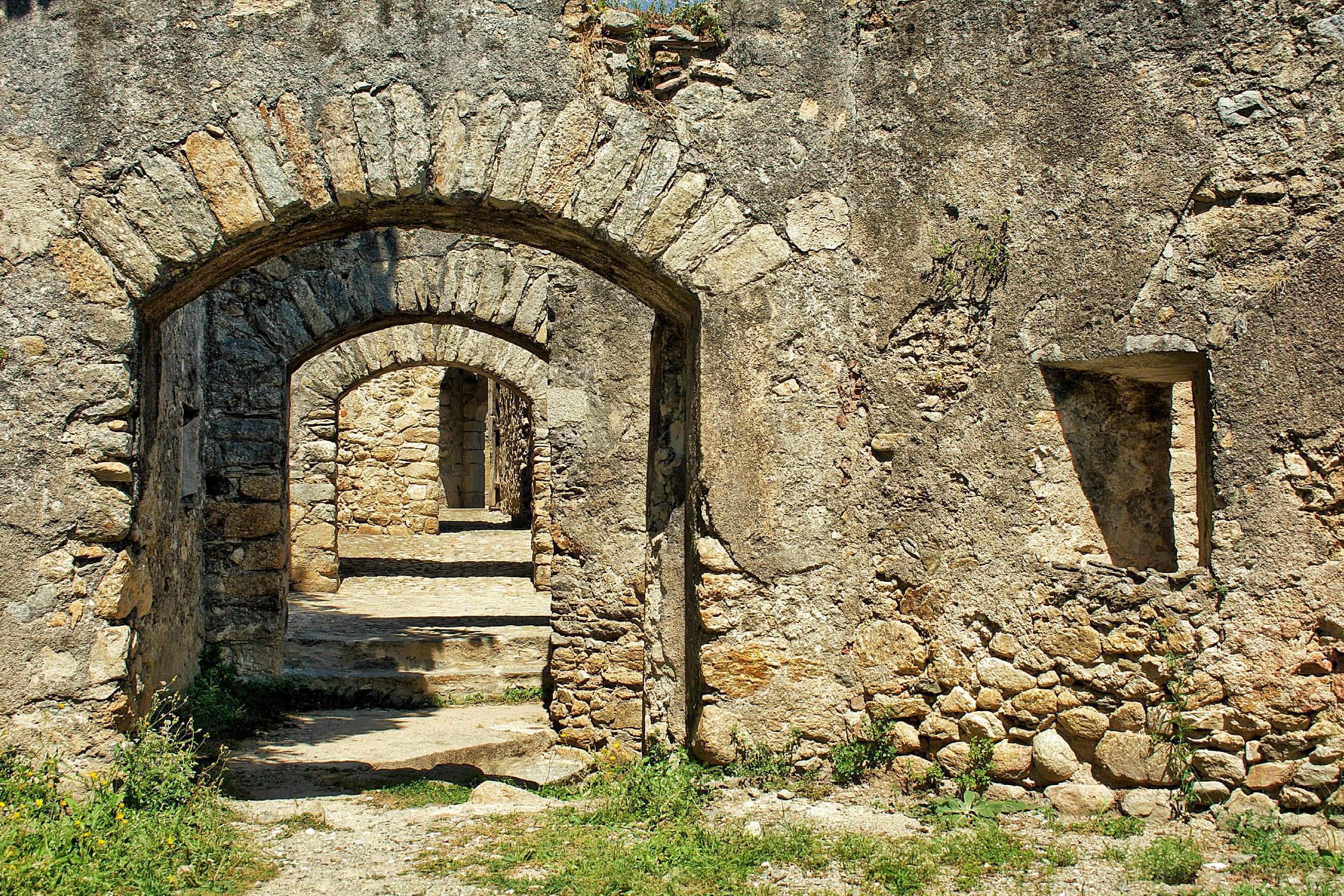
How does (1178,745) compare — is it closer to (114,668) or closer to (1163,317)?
(1163,317)

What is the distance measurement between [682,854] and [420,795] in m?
1.83

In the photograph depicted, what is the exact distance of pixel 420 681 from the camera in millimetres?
7430

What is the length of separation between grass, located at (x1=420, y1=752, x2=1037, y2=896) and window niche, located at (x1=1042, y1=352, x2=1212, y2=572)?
3.67ft

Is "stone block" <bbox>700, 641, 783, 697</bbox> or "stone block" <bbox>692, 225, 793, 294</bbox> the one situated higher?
"stone block" <bbox>692, 225, 793, 294</bbox>

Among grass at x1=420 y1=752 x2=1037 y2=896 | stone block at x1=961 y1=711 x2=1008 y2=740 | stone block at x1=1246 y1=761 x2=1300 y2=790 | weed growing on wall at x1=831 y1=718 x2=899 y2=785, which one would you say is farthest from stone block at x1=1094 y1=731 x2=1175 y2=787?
weed growing on wall at x1=831 y1=718 x2=899 y2=785

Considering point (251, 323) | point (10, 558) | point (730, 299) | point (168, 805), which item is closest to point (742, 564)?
point (730, 299)

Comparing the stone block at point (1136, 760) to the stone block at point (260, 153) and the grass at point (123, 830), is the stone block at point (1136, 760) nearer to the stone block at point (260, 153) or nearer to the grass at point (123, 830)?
the grass at point (123, 830)

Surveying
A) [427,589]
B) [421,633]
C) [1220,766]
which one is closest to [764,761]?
[1220,766]

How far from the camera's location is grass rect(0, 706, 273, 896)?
3086 mm

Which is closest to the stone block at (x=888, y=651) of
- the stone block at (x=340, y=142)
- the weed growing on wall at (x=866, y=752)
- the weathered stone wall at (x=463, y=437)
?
the weed growing on wall at (x=866, y=752)

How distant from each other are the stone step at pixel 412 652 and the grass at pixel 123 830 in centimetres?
390

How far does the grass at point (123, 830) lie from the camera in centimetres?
309

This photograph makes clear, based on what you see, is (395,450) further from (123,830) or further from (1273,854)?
(1273,854)

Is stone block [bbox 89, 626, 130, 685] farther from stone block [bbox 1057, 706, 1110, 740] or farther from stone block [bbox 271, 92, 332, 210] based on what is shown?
stone block [bbox 1057, 706, 1110, 740]
